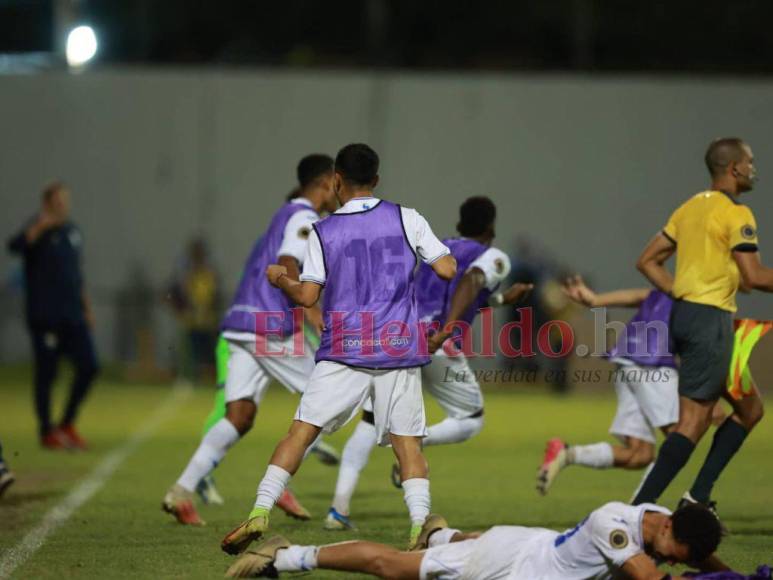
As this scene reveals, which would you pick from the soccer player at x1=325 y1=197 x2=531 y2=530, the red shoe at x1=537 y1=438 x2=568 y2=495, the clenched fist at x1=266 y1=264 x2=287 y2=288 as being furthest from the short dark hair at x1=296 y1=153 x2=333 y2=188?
the red shoe at x1=537 y1=438 x2=568 y2=495

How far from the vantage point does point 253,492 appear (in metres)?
10.6

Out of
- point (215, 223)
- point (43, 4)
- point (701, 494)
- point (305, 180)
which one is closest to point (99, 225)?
point (215, 223)

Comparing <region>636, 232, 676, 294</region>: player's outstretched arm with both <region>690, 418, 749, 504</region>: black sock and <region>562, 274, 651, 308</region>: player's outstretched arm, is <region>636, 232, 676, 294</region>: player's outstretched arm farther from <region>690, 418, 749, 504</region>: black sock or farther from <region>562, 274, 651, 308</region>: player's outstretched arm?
<region>690, 418, 749, 504</region>: black sock

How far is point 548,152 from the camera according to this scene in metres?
25.4

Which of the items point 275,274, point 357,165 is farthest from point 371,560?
point 357,165

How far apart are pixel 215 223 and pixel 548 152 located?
20.1 ft

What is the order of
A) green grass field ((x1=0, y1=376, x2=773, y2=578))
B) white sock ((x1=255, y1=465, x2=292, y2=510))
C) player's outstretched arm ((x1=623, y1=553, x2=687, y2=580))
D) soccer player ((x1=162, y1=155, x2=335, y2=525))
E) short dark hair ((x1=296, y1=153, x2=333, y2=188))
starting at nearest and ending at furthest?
player's outstretched arm ((x1=623, y1=553, x2=687, y2=580)) → white sock ((x1=255, y1=465, x2=292, y2=510)) → green grass field ((x1=0, y1=376, x2=773, y2=578)) → soccer player ((x1=162, y1=155, x2=335, y2=525)) → short dark hair ((x1=296, y1=153, x2=333, y2=188))

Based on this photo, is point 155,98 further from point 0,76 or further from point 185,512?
point 185,512

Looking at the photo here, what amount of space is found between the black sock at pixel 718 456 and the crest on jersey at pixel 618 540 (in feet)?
8.83

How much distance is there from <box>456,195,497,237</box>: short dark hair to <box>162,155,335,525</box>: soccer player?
881 mm

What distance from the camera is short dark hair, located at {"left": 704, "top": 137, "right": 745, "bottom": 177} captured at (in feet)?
26.9

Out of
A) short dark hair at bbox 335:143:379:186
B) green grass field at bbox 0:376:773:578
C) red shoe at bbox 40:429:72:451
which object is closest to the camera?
short dark hair at bbox 335:143:379:186

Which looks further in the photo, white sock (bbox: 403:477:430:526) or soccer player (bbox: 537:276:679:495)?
soccer player (bbox: 537:276:679:495)

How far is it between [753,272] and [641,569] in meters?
2.67
